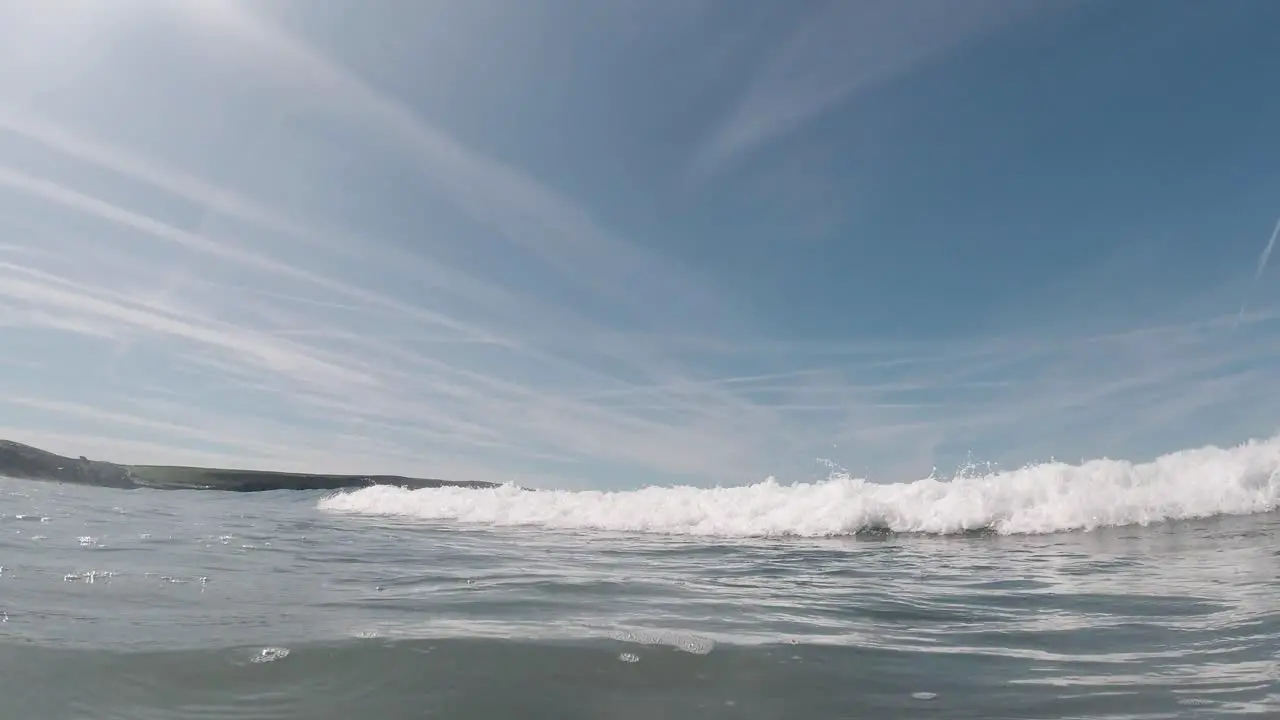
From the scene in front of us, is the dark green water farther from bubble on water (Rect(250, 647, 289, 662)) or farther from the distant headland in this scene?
the distant headland

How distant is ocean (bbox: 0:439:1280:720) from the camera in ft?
12.6

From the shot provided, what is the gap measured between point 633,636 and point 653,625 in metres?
0.46

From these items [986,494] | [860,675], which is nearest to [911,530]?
[986,494]

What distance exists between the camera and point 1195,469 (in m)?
13.7

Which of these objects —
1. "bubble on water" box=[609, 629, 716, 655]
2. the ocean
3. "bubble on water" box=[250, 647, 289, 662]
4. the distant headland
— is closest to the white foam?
the ocean

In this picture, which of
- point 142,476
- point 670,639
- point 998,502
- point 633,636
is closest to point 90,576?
point 633,636

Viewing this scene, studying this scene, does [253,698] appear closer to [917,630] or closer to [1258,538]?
[917,630]

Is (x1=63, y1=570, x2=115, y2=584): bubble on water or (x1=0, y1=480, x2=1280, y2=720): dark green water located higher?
(x1=0, y1=480, x2=1280, y2=720): dark green water

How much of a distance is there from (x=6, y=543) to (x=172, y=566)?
3.36 metres

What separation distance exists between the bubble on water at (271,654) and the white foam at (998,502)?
12.0 meters

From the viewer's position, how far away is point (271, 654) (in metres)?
4.46

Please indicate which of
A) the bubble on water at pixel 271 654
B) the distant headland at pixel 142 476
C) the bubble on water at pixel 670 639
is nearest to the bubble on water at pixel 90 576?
the bubble on water at pixel 271 654

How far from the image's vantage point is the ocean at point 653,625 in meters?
3.85

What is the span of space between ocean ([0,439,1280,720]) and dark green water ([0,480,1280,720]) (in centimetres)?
2
